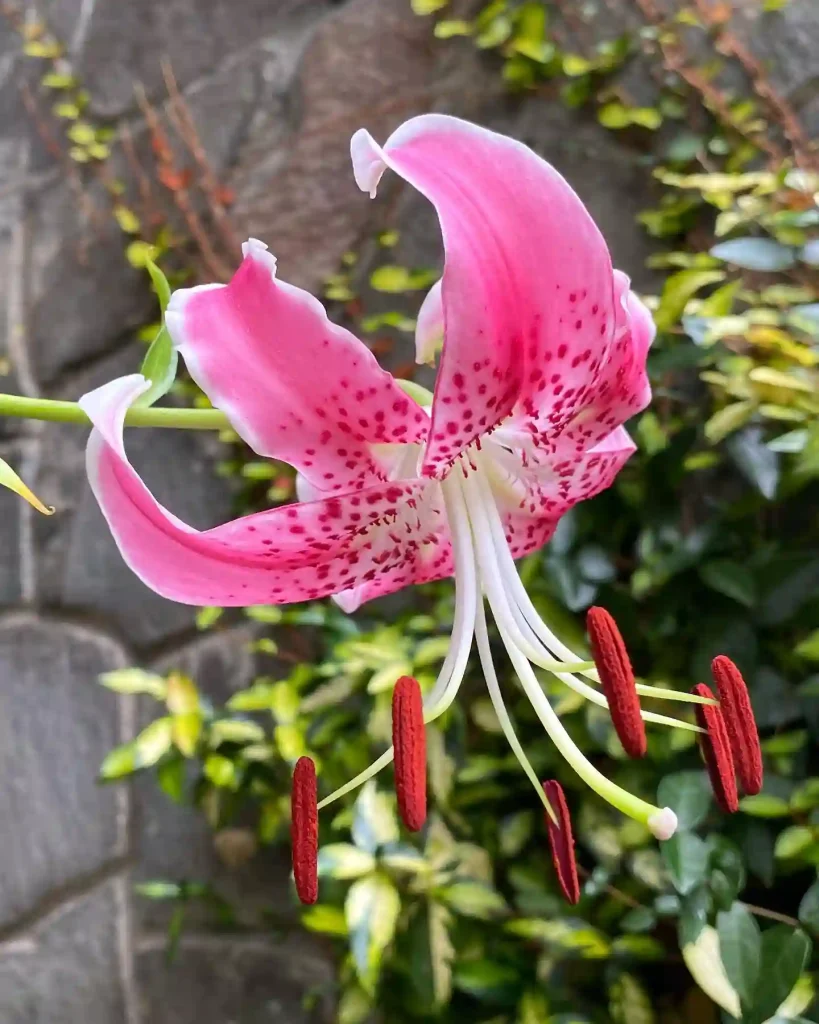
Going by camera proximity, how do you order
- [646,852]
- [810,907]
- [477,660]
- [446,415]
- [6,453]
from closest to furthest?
[446,415] < [810,907] < [646,852] < [477,660] < [6,453]

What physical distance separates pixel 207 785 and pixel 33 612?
0.63m

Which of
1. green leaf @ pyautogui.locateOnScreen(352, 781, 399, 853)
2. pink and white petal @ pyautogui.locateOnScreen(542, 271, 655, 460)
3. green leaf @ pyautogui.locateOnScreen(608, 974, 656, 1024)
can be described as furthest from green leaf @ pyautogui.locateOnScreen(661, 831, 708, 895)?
pink and white petal @ pyautogui.locateOnScreen(542, 271, 655, 460)

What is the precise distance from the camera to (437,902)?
0.83 m

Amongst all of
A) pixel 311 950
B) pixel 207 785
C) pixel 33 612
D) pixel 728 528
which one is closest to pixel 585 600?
pixel 728 528

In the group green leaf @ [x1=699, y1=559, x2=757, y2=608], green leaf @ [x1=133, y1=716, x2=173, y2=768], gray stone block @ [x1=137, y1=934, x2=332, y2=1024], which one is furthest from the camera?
gray stone block @ [x1=137, y1=934, x2=332, y2=1024]

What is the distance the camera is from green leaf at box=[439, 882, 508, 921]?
821mm

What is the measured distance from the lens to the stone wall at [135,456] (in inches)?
50.6

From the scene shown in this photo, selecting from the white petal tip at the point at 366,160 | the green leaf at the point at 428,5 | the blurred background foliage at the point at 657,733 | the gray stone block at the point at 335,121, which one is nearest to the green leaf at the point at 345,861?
the blurred background foliage at the point at 657,733

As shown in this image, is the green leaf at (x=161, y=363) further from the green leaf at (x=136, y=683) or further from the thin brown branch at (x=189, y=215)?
the thin brown branch at (x=189, y=215)

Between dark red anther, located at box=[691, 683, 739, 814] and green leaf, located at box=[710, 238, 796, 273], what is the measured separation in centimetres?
56

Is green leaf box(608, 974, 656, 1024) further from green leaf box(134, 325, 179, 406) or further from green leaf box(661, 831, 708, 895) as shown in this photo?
green leaf box(134, 325, 179, 406)

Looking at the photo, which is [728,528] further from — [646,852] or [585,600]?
[646,852]

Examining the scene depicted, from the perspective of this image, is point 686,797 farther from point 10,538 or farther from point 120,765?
point 10,538

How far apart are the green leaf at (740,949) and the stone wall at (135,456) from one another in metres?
0.75
